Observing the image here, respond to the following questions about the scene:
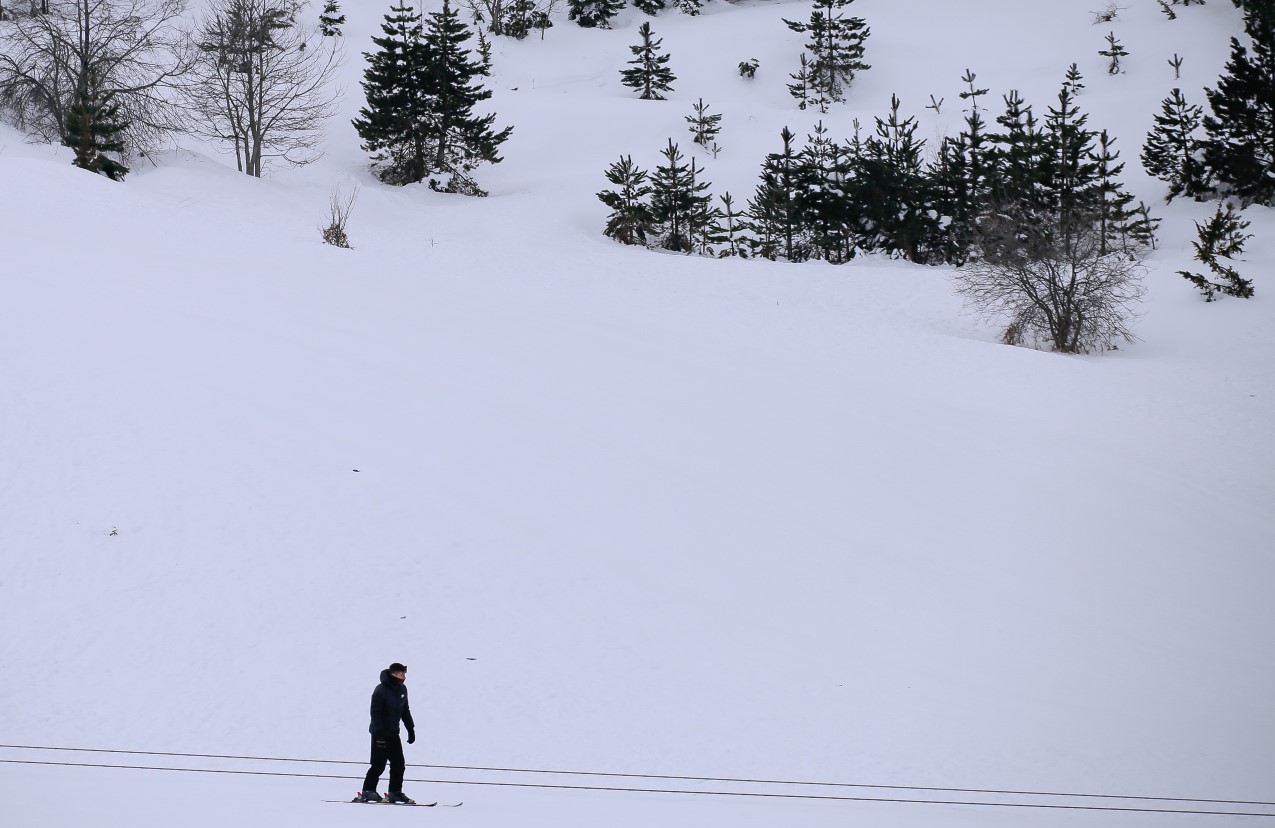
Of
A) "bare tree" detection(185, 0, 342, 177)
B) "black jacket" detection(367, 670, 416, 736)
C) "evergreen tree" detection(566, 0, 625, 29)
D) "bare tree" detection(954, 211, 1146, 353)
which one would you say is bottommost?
"black jacket" detection(367, 670, 416, 736)

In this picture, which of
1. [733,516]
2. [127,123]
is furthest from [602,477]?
[127,123]

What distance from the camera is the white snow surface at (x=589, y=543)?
8352mm

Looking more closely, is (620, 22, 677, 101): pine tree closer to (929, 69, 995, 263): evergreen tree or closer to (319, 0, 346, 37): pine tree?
(319, 0, 346, 37): pine tree

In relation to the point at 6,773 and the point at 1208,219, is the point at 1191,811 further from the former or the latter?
the point at 1208,219

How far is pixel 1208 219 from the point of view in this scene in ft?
100.0

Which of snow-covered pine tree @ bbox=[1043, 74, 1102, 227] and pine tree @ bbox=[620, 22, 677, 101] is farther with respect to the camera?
pine tree @ bbox=[620, 22, 677, 101]

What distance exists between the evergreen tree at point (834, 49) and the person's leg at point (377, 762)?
140 ft

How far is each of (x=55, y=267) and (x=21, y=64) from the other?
1718cm

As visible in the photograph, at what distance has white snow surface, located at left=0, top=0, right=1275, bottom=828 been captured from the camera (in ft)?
27.4

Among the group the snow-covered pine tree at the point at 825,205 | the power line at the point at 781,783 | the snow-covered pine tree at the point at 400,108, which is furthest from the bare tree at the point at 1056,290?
the snow-covered pine tree at the point at 400,108

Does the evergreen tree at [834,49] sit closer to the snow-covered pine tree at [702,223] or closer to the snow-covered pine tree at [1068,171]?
the snow-covered pine tree at [702,223]

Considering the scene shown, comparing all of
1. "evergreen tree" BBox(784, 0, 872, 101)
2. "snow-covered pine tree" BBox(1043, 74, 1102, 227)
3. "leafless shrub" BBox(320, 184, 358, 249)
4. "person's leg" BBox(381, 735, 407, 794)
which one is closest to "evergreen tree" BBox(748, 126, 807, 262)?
"snow-covered pine tree" BBox(1043, 74, 1102, 227)

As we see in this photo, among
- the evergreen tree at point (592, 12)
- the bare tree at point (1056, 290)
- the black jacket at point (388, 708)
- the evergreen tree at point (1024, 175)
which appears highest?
the evergreen tree at point (592, 12)

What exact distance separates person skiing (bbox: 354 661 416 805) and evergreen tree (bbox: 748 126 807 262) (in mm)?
27971
